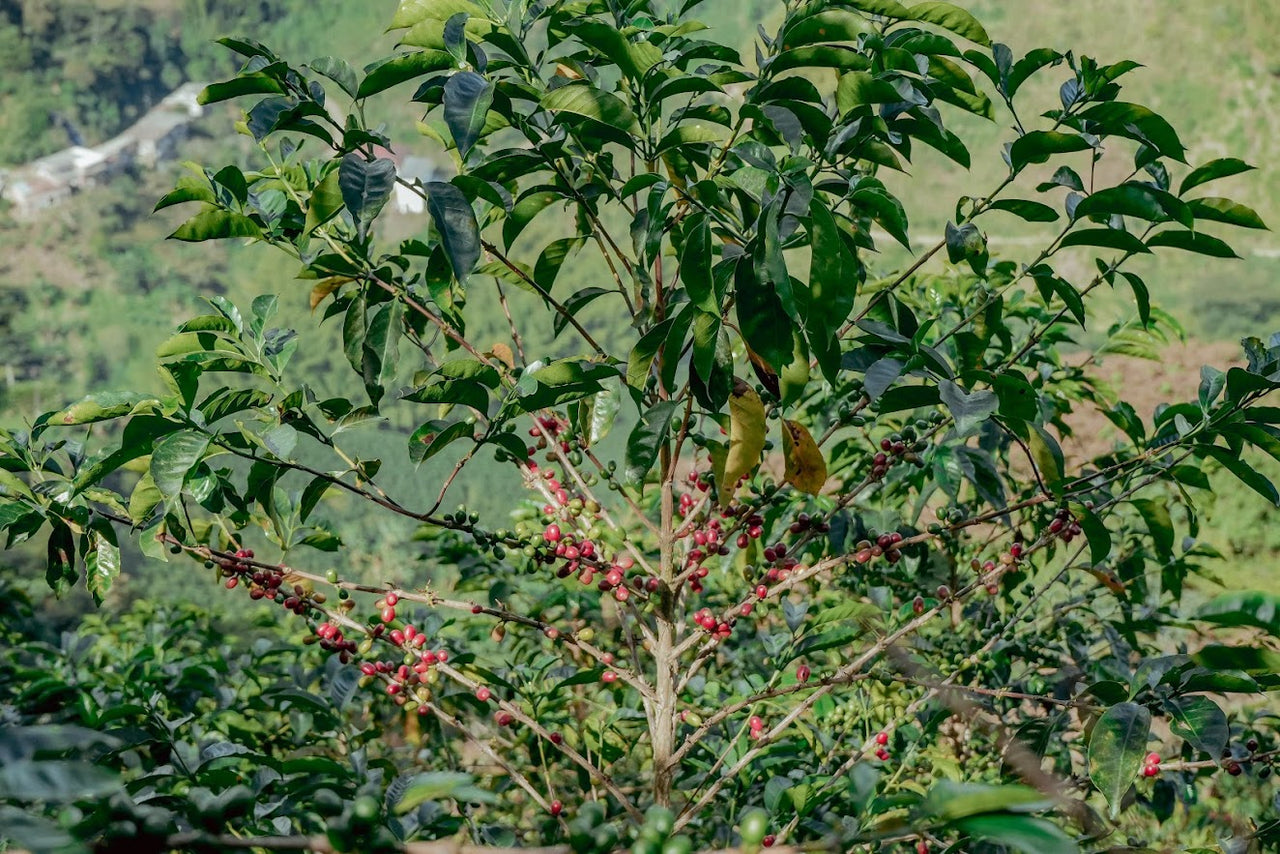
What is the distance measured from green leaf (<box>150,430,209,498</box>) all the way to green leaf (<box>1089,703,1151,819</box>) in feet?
2.60

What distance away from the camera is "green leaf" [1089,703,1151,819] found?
2.82 feet

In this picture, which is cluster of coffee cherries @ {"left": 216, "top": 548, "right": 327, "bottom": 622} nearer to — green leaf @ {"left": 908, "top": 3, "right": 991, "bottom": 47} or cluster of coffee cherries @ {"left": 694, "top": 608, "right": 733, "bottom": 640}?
cluster of coffee cherries @ {"left": 694, "top": 608, "right": 733, "bottom": 640}

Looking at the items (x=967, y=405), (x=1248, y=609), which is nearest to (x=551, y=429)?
(x=967, y=405)

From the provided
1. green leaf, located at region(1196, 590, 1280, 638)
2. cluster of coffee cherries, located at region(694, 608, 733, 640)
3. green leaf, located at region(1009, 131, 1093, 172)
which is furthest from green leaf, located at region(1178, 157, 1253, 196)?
cluster of coffee cherries, located at region(694, 608, 733, 640)

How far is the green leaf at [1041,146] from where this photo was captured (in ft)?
3.08

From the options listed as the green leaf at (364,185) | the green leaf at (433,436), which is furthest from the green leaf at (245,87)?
the green leaf at (433,436)

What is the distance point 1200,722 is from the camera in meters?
0.87

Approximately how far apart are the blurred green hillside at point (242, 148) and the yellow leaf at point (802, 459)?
348cm

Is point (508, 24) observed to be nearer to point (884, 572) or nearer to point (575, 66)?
point (575, 66)

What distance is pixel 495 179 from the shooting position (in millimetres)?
1053

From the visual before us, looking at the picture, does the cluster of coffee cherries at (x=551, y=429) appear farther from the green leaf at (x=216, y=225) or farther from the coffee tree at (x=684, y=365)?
the green leaf at (x=216, y=225)

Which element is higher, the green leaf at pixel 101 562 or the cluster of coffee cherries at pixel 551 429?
the cluster of coffee cherries at pixel 551 429

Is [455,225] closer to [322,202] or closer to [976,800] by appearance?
[322,202]

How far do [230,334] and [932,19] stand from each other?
30.7 inches
